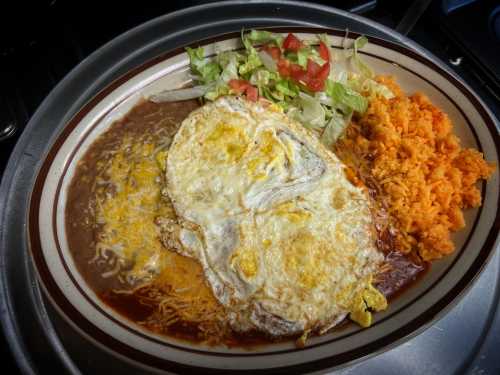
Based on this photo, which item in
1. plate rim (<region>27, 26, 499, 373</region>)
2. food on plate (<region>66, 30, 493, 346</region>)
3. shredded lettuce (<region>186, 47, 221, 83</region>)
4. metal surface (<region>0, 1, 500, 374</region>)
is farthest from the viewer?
shredded lettuce (<region>186, 47, 221, 83</region>)

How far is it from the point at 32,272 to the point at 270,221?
4.05 ft

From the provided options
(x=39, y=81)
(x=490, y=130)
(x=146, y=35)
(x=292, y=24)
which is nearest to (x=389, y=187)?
(x=490, y=130)

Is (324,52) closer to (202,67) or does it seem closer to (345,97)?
(345,97)

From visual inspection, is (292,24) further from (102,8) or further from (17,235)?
(17,235)

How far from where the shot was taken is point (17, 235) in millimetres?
2328

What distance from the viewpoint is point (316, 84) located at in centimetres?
247

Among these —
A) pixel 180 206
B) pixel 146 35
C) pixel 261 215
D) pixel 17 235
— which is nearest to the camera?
pixel 261 215

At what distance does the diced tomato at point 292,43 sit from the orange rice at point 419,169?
0.55 m

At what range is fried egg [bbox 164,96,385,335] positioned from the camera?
192cm

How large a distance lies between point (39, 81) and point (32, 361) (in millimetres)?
1764

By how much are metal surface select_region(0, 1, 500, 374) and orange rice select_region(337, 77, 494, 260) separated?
399 mm

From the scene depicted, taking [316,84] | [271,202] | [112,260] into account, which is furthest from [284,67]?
[112,260]

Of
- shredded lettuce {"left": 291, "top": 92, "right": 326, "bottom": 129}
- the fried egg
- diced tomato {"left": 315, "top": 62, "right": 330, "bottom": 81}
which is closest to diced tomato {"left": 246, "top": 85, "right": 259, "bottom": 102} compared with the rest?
the fried egg

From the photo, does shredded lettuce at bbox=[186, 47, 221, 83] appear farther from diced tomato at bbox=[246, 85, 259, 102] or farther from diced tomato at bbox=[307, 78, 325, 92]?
diced tomato at bbox=[307, 78, 325, 92]
